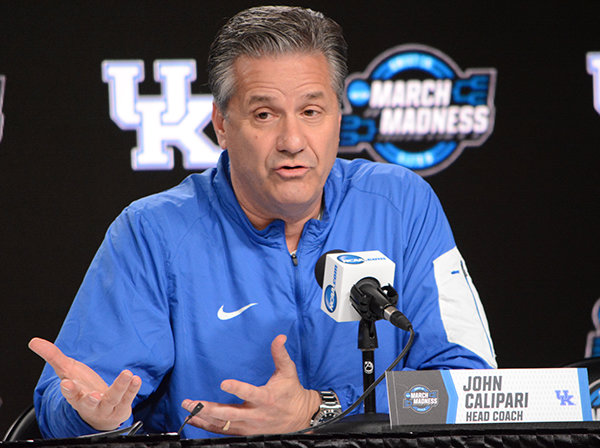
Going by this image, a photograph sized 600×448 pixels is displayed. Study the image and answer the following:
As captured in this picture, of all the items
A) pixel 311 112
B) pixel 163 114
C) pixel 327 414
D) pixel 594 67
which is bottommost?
pixel 327 414

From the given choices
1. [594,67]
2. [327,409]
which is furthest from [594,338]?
[327,409]

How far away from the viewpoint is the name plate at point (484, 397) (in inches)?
40.2

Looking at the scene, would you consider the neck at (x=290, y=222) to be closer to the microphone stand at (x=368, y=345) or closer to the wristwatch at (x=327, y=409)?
the wristwatch at (x=327, y=409)

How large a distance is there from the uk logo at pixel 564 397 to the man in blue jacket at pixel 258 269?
59cm

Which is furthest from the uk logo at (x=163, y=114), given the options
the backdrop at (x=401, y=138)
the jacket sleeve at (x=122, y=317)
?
the jacket sleeve at (x=122, y=317)

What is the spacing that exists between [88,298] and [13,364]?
1.99 m

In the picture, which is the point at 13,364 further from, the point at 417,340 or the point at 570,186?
the point at 570,186

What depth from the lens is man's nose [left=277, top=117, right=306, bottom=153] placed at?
160cm

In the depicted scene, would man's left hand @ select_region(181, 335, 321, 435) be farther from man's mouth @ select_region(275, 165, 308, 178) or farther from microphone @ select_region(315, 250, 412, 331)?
man's mouth @ select_region(275, 165, 308, 178)

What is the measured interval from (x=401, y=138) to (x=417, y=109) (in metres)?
0.15

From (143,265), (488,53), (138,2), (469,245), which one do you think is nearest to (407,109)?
(488,53)

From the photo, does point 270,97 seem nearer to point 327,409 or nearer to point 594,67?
point 327,409

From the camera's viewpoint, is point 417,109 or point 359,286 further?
point 417,109

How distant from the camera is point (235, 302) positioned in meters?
1.68
